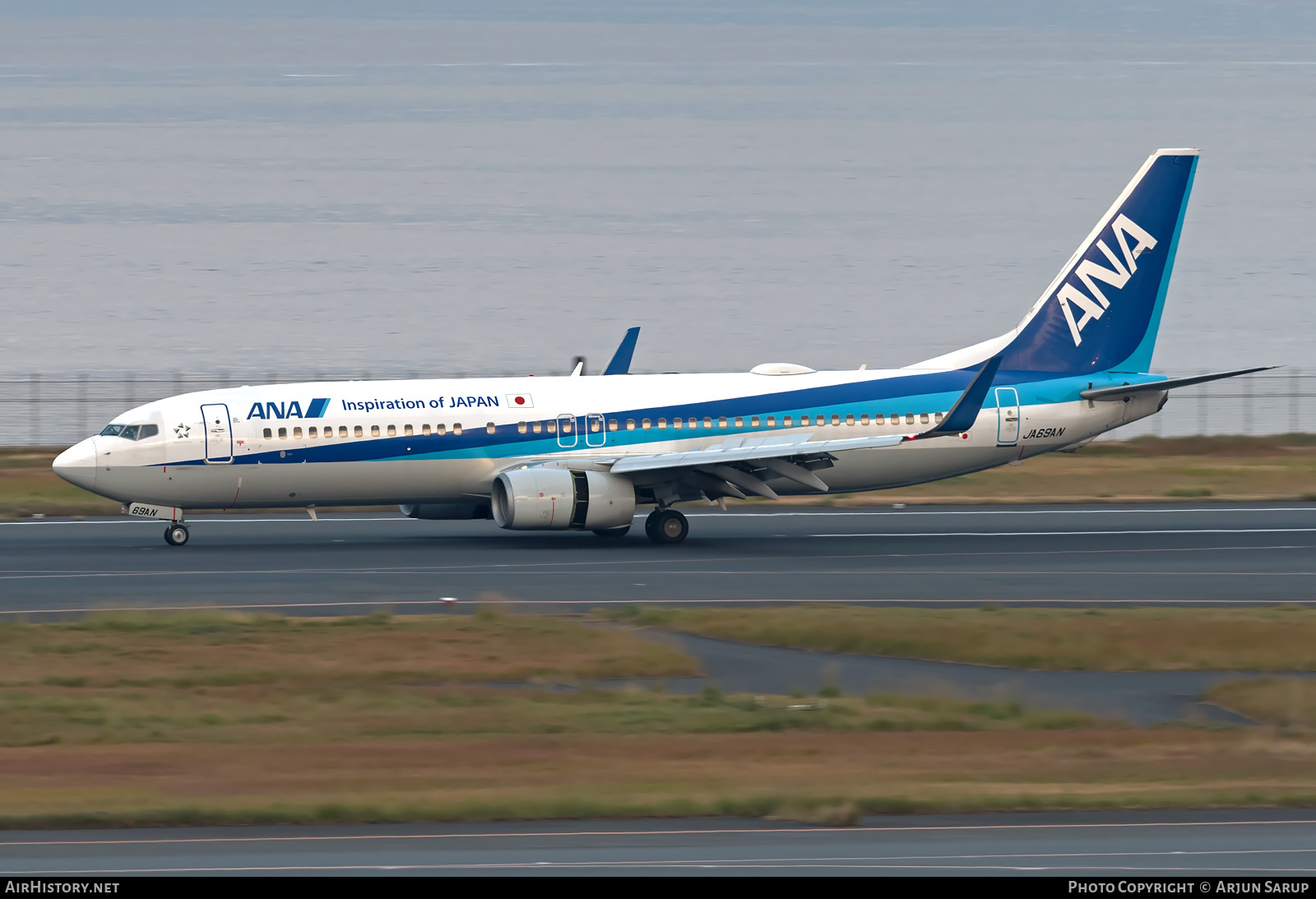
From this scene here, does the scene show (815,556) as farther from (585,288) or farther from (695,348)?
(585,288)

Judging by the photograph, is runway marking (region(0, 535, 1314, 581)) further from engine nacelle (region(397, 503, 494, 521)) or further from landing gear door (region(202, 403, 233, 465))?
engine nacelle (region(397, 503, 494, 521))

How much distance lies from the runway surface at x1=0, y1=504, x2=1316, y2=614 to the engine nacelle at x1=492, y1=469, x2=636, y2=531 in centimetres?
73

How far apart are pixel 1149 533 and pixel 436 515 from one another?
1656 cm

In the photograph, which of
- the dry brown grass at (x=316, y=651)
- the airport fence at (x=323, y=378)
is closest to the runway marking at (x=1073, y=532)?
the dry brown grass at (x=316, y=651)

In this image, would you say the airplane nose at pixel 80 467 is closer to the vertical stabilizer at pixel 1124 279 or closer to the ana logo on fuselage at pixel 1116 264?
the vertical stabilizer at pixel 1124 279

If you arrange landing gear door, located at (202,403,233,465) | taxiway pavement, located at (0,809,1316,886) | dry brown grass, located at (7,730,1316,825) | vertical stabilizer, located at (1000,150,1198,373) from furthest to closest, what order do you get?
vertical stabilizer, located at (1000,150,1198,373) → landing gear door, located at (202,403,233,465) → dry brown grass, located at (7,730,1316,825) → taxiway pavement, located at (0,809,1316,886)

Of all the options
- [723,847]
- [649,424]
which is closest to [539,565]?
[649,424]

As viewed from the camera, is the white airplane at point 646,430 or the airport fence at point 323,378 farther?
the airport fence at point 323,378

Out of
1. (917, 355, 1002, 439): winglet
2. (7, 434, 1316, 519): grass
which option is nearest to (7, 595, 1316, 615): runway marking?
(917, 355, 1002, 439): winglet

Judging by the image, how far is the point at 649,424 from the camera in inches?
1480

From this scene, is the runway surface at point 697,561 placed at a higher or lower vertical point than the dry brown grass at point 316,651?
higher

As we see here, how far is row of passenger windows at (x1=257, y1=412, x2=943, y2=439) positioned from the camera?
35.8 m

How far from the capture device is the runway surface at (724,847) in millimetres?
12398

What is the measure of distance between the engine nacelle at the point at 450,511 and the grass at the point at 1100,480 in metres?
10.7
